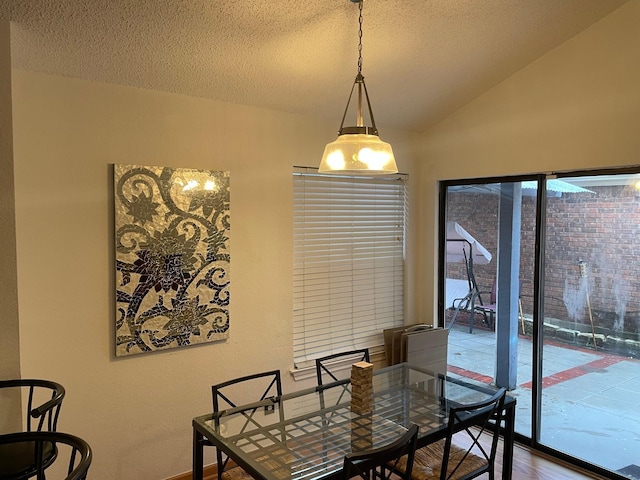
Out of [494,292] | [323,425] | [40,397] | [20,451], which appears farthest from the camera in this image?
[494,292]

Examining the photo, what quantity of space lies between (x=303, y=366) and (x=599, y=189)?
230 centimetres

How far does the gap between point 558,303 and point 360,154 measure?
6.92 ft

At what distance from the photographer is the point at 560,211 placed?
125 inches

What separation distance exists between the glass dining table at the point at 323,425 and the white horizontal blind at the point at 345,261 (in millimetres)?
871

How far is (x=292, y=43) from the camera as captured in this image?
2.51m

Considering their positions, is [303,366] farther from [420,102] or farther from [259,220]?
[420,102]

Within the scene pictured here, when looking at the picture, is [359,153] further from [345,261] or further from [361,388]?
[345,261]

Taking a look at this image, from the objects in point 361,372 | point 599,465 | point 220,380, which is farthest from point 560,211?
point 220,380

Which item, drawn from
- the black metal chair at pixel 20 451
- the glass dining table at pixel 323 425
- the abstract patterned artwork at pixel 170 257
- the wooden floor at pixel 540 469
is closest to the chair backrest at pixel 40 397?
the black metal chair at pixel 20 451

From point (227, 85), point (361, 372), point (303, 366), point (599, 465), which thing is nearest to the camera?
point (361, 372)

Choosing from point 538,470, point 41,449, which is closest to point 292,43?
point 41,449

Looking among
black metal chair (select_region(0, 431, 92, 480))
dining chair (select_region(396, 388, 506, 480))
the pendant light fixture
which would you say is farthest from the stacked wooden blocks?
black metal chair (select_region(0, 431, 92, 480))

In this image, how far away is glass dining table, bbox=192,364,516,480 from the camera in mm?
1850

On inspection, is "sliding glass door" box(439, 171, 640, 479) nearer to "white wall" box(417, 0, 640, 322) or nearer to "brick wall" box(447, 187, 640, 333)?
"brick wall" box(447, 187, 640, 333)
